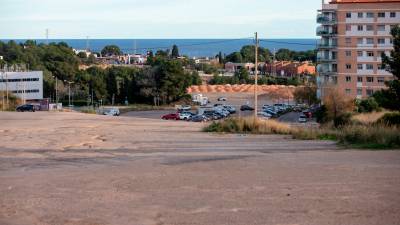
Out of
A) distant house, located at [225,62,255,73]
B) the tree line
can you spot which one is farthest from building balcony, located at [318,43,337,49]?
distant house, located at [225,62,255,73]

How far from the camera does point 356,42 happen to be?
74.4m

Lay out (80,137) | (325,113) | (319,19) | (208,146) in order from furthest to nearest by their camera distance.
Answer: (319,19) < (325,113) < (80,137) < (208,146)

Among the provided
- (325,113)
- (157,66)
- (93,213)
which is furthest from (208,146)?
(157,66)

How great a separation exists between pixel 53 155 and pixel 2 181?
5.34 m

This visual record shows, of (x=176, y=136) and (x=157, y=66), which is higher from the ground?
(x=157, y=66)

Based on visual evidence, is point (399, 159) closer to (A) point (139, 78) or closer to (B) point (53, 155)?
(B) point (53, 155)

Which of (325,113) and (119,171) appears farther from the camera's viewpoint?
(325,113)

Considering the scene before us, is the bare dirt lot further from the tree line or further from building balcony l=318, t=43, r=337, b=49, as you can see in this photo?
the tree line

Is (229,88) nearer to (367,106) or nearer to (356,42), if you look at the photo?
(356,42)

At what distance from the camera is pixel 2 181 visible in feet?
41.9

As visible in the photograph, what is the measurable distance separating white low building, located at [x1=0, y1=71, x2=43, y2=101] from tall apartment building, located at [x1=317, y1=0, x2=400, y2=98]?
4196cm

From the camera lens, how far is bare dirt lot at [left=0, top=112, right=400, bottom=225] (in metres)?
9.28

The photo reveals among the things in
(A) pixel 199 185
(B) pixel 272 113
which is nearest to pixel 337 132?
(A) pixel 199 185

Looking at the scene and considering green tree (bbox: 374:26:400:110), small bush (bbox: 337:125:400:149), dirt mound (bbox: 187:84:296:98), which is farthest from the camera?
dirt mound (bbox: 187:84:296:98)
